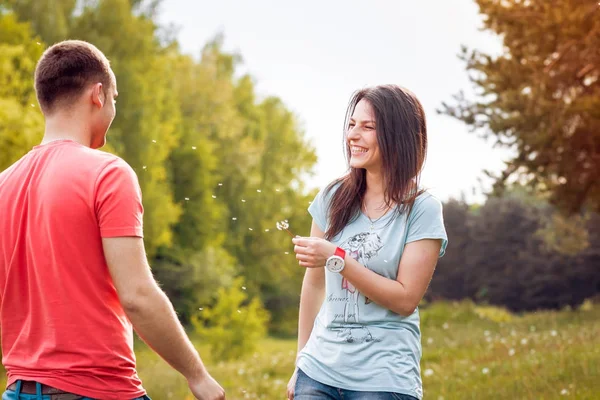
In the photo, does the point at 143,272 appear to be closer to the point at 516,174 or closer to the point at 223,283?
the point at 516,174

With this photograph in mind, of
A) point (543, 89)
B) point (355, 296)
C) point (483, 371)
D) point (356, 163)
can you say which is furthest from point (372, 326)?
point (543, 89)

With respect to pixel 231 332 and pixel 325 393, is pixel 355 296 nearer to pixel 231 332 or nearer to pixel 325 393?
pixel 325 393

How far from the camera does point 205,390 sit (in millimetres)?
2883

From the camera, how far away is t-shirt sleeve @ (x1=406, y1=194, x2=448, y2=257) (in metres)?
3.43

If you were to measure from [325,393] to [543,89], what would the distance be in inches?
500

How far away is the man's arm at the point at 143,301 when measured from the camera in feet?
8.89

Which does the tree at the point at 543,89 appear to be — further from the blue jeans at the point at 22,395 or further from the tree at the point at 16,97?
the blue jeans at the point at 22,395

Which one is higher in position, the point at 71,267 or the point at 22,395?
the point at 71,267

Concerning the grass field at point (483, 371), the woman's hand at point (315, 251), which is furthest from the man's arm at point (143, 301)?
the grass field at point (483, 371)

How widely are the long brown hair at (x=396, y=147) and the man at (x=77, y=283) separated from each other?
1.07 m

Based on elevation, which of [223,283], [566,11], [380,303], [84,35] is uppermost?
[84,35]

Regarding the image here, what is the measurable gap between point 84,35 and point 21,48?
11.3 metres

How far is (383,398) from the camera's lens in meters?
3.30

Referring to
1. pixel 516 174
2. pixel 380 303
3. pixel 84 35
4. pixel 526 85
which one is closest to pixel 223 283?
pixel 84 35
